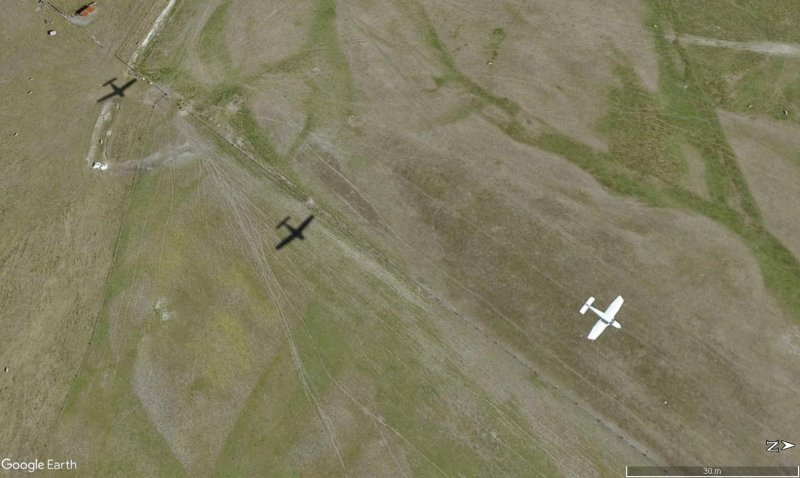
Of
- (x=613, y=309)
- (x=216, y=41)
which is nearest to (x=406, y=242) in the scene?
(x=613, y=309)

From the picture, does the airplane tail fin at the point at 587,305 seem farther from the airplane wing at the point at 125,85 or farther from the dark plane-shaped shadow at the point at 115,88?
the airplane wing at the point at 125,85

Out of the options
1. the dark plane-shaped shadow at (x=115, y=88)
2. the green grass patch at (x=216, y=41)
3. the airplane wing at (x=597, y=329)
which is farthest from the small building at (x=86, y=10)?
the airplane wing at (x=597, y=329)

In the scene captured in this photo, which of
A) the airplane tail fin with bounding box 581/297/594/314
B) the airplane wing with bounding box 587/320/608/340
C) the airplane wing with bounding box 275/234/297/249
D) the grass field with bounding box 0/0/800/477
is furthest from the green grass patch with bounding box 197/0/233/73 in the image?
the airplane wing with bounding box 587/320/608/340

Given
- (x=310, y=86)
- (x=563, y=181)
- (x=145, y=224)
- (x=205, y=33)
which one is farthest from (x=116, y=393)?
(x=563, y=181)

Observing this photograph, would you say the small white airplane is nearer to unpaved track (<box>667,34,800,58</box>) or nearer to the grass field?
the grass field

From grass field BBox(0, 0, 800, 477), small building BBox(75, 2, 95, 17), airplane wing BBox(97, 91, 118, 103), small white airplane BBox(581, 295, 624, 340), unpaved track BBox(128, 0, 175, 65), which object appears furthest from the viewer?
small building BBox(75, 2, 95, 17)
